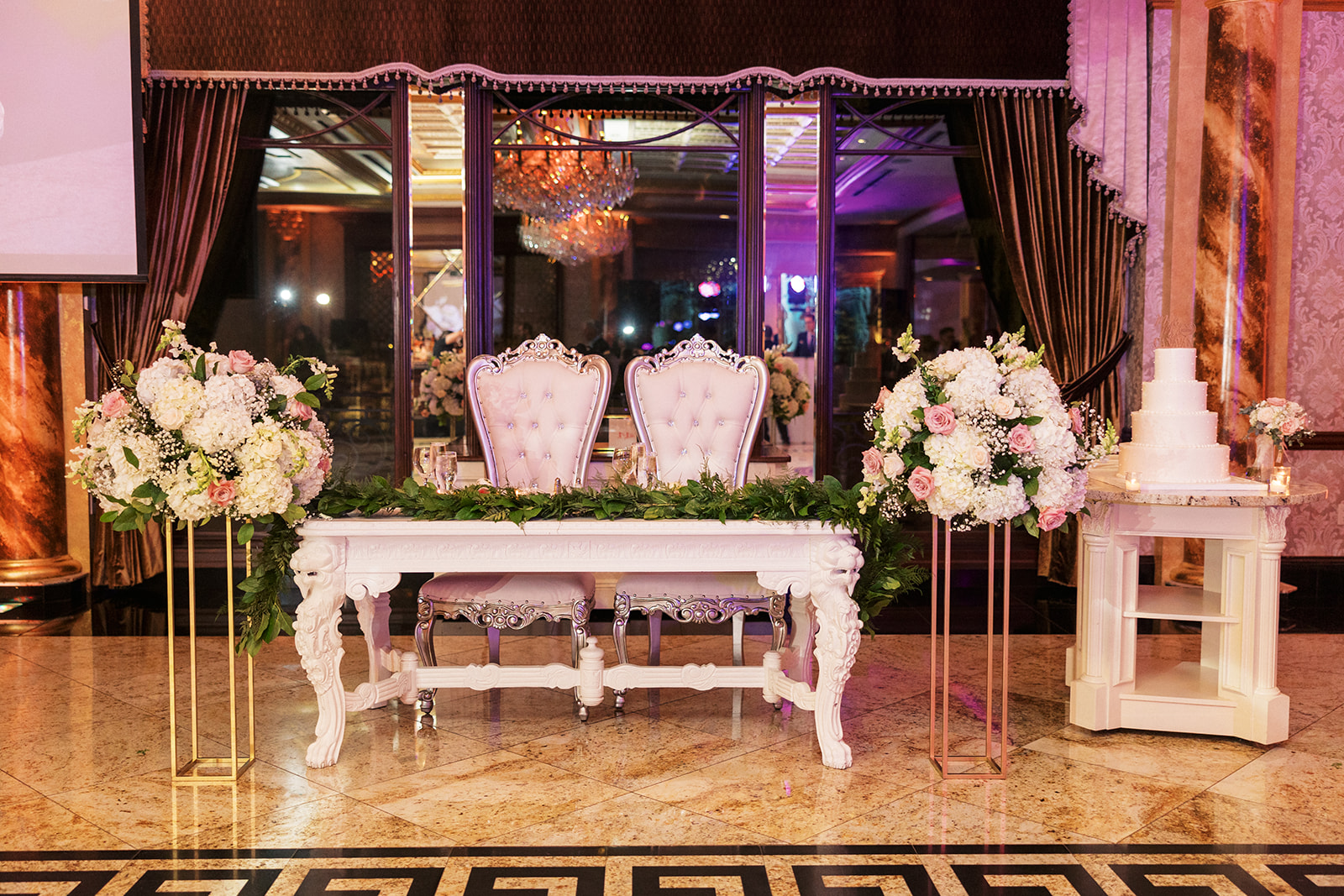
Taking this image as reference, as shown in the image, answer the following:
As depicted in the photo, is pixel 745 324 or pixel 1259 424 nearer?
pixel 1259 424

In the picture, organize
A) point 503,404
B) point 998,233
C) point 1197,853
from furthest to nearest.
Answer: point 998,233, point 503,404, point 1197,853

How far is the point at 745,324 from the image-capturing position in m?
6.43

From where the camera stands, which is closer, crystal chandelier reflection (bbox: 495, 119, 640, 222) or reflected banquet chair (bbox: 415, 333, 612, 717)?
reflected banquet chair (bbox: 415, 333, 612, 717)

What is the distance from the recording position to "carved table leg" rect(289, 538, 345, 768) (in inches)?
132

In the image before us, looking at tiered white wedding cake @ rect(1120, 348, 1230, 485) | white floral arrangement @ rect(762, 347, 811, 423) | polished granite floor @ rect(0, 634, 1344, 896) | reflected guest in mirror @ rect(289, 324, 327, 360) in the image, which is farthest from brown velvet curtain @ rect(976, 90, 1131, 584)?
reflected guest in mirror @ rect(289, 324, 327, 360)

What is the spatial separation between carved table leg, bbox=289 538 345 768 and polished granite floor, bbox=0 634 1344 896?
0.09 m

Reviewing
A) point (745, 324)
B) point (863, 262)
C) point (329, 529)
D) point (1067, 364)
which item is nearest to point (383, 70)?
point (745, 324)

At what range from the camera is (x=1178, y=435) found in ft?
12.5

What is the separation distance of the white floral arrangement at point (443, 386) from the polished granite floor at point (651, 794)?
7.63 feet

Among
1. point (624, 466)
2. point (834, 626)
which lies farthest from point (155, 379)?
point (834, 626)

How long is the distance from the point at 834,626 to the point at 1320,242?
15.1 feet

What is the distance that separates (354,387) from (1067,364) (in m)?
4.27

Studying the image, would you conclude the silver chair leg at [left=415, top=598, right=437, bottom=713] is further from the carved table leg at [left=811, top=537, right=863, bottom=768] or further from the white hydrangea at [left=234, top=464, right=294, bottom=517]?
the carved table leg at [left=811, top=537, right=863, bottom=768]

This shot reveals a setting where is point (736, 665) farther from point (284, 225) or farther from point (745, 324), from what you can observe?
point (284, 225)
